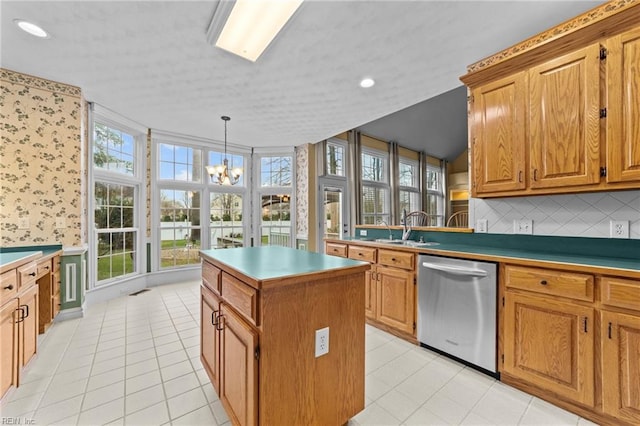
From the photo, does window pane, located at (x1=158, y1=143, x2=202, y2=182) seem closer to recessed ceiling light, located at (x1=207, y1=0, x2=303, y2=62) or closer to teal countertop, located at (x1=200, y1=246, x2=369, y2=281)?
recessed ceiling light, located at (x1=207, y1=0, x2=303, y2=62)

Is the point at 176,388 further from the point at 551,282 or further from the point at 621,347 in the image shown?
the point at 621,347

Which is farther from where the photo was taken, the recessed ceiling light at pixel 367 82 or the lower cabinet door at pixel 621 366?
the recessed ceiling light at pixel 367 82

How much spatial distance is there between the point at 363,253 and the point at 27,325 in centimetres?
289

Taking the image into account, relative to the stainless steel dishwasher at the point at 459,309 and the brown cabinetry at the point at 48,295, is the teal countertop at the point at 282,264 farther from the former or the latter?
the brown cabinetry at the point at 48,295

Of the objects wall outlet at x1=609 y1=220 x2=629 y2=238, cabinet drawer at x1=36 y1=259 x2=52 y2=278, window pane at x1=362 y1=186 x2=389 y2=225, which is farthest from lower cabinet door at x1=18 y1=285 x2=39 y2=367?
window pane at x1=362 y1=186 x2=389 y2=225

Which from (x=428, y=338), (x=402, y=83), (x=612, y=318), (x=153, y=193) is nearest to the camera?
(x=612, y=318)

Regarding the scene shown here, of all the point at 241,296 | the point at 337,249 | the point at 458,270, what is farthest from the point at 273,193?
the point at 241,296

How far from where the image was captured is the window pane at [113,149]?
3.85 meters

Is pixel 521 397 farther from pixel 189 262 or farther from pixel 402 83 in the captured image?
pixel 189 262

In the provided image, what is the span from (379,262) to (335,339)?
150cm

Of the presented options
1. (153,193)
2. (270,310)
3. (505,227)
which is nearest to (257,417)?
(270,310)

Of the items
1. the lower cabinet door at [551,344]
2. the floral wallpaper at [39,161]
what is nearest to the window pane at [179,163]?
the floral wallpaper at [39,161]

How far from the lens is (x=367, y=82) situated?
3.02 m

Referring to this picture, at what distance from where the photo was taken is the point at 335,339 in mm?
1372
